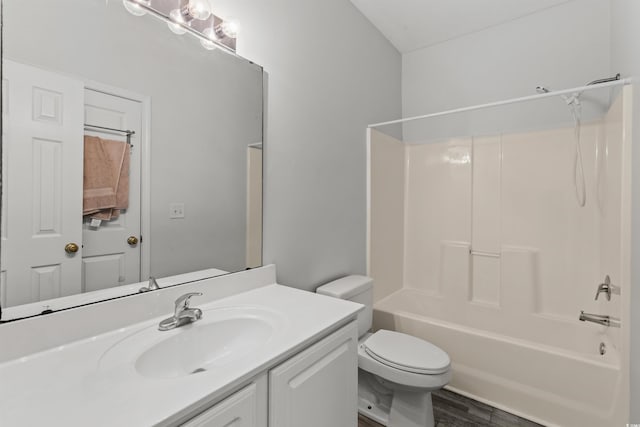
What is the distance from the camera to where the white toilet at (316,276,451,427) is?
146cm

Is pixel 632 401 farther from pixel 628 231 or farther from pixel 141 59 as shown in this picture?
pixel 141 59

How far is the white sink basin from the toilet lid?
2.54ft

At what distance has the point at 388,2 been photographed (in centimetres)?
210

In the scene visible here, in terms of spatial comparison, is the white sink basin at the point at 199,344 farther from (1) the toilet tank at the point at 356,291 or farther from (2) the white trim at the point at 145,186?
(1) the toilet tank at the point at 356,291

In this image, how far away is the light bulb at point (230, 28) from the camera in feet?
4.24

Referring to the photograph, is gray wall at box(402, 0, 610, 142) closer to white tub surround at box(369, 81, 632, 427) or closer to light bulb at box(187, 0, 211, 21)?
white tub surround at box(369, 81, 632, 427)

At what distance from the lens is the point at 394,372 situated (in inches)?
59.1

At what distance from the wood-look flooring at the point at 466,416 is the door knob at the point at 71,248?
1.65 m

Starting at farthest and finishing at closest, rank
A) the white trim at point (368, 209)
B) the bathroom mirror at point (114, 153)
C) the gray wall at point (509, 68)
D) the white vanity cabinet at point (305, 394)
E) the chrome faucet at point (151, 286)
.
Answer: the white trim at point (368, 209) < the gray wall at point (509, 68) < the chrome faucet at point (151, 286) < the bathroom mirror at point (114, 153) < the white vanity cabinet at point (305, 394)

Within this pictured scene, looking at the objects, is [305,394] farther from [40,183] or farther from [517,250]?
[517,250]

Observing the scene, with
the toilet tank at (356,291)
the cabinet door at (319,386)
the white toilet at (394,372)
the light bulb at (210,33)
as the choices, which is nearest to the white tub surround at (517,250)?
the toilet tank at (356,291)

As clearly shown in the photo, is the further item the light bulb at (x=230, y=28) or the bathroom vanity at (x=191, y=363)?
the light bulb at (x=230, y=28)

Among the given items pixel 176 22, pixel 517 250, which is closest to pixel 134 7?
pixel 176 22

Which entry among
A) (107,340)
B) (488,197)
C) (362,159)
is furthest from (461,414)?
(107,340)
